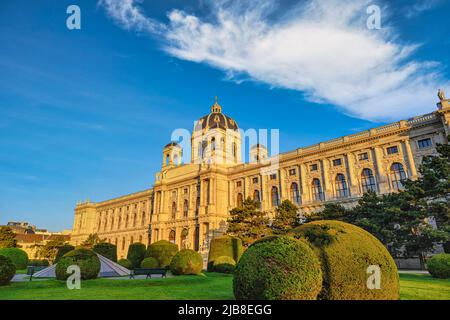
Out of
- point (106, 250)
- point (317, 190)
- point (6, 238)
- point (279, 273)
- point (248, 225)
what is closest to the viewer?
point (279, 273)

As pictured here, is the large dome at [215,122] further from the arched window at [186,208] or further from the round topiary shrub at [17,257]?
the round topiary shrub at [17,257]

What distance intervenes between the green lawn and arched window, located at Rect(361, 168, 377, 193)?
65.8ft

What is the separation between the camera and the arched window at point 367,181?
111 ft

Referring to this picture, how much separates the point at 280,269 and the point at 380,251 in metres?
3.35

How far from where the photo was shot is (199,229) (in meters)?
45.9

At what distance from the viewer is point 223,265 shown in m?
23.2

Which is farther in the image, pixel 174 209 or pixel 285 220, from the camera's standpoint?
pixel 174 209

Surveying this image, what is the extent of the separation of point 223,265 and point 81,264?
11.0m

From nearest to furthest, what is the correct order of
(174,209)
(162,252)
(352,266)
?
(352,266), (162,252), (174,209)

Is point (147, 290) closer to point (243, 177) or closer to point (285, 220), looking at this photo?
point (285, 220)

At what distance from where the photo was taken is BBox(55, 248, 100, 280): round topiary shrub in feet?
50.4

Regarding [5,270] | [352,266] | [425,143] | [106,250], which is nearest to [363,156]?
[425,143]
